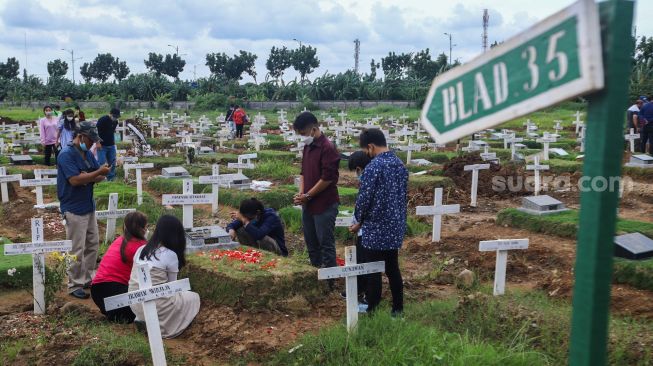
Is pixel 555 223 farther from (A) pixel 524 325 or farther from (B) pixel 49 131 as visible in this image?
(B) pixel 49 131

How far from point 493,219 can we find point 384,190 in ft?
18.6

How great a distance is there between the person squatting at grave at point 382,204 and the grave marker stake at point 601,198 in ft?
10.9

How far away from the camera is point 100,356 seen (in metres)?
4.38

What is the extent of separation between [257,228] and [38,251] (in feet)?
7.52

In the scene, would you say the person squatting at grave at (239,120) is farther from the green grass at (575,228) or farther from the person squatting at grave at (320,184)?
the person squatting at grave at (320,184)

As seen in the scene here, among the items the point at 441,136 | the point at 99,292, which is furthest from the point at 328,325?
the point at 441,136

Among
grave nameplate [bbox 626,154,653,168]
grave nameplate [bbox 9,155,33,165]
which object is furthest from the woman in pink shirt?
grave nameplate [bbox 626,154,653,168]

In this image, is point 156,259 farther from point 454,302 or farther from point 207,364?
point 454,302

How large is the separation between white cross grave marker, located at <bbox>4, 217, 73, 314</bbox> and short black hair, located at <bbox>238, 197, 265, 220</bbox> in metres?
→ 1.94

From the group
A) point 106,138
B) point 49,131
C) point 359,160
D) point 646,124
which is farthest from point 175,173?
point 646,124

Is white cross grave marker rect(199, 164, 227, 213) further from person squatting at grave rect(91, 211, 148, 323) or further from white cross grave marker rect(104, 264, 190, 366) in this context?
white cross grave marker rect(104, 264, 190, 366)

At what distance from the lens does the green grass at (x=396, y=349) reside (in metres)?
3.95

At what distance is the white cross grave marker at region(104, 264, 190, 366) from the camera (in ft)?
13.2

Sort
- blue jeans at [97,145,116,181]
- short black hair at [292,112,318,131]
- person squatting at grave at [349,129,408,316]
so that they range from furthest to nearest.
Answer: blue jeans at [97,145,116,181], short black hair at [292,112,318,131], person squatting at grave at [349,129,408,316]
